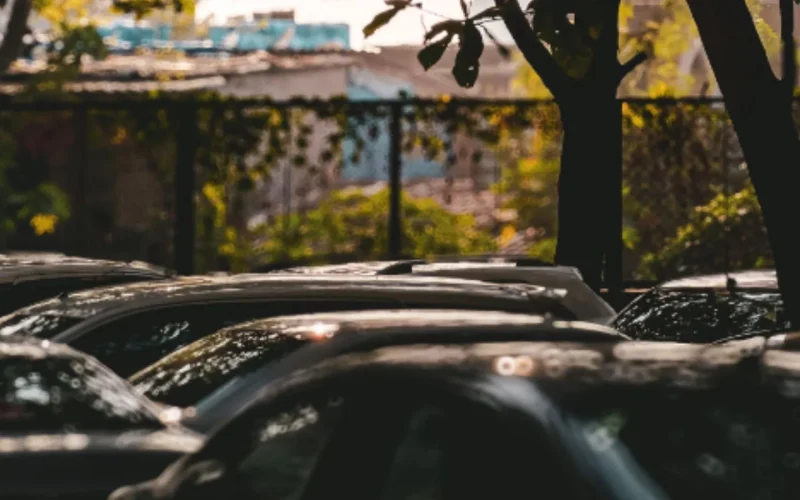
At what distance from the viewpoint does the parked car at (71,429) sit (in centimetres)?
711

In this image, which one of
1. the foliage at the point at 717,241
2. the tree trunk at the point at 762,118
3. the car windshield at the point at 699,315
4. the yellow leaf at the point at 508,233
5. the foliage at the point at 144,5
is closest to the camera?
the tree trunk at the point at 762,118

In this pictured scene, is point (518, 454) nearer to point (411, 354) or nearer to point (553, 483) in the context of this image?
point (553, 483)

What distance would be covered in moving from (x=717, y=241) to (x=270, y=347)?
34.6 ft

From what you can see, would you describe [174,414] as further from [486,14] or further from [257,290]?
[486,14]

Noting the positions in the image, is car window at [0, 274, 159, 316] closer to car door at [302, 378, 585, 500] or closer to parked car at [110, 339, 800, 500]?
parked car at [110, 339, 800, 500]

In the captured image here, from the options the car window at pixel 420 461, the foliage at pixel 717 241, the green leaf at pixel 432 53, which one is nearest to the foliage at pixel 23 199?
the foliage at pixel 717 241

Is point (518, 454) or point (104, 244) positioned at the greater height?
point (518, 454)

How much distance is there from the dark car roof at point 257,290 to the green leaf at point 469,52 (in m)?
1.17

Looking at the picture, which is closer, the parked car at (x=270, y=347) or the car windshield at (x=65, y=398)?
the parked car at (x=270, y=347)

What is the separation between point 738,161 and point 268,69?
63.4 feet

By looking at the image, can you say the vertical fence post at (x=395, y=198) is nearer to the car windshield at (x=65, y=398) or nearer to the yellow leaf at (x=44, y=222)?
the yellow leaf at (x=44, y=222)

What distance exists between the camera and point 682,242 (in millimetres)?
18594

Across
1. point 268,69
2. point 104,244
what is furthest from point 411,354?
point 268,69

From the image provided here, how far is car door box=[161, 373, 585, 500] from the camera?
182 inches
